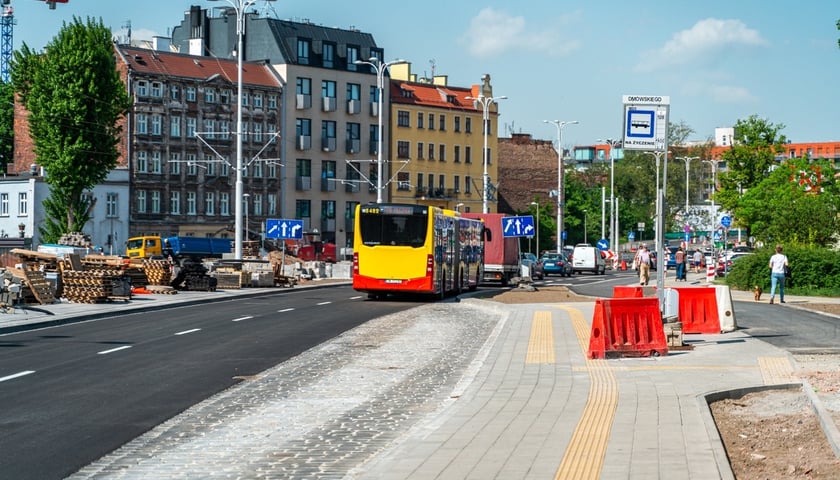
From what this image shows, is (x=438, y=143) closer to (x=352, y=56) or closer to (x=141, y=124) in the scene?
(x=352, y=56)

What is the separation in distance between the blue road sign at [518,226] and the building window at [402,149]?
60.3m

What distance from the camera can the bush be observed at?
4641cm

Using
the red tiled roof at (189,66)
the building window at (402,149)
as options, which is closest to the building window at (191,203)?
the red tiled roof at (189,66)

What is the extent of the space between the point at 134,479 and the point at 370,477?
5.99 ft

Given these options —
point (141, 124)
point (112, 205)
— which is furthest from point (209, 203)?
point (112, 205)

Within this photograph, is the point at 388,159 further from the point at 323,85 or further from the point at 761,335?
the point at 761,335

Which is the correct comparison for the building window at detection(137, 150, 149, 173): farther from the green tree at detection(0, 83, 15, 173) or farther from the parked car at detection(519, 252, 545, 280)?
the parked car at detection(519, 252, 545, 280)

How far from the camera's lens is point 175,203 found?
9262cm

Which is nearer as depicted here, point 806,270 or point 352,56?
point 806,270

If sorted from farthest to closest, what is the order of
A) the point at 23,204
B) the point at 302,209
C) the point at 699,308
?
1. the point at 302,209
2. the point at 23,204
3. the point at 699,308

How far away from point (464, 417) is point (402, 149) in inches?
3999

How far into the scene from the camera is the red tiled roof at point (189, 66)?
8956 cm

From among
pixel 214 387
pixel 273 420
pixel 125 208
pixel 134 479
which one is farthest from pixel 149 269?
pixel 125 208

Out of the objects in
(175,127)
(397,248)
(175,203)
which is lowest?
(397,248)
